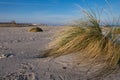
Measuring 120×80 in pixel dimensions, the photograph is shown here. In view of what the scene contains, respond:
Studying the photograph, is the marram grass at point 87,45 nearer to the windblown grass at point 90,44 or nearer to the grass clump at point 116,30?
the windblown grass at point 90,44

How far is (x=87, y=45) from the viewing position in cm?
416

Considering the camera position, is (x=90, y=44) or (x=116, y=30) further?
(x=116, y=30)

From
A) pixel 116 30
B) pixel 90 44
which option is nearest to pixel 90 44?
pixel 90 44

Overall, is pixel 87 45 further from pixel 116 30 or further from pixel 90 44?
pixel 116 30

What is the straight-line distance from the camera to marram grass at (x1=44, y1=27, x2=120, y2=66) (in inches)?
148

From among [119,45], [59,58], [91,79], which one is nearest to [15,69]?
[59,58]

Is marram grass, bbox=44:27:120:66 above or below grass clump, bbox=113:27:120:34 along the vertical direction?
below

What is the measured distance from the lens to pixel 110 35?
4207 mm

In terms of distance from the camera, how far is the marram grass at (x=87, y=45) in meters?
3.76

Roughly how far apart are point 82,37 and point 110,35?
496 millimetres

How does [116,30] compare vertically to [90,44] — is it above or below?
above

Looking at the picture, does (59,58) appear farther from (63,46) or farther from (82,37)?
(82,37)

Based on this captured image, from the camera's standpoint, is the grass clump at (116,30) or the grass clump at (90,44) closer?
the grass clump at (90,44)

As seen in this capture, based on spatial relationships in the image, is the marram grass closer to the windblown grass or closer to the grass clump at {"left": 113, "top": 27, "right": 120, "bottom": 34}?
the windblown grass
